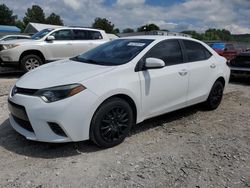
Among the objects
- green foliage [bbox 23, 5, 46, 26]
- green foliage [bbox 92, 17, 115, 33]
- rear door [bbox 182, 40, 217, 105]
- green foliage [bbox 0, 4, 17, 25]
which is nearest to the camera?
rear door [bbox 182, 40, 217, 105]

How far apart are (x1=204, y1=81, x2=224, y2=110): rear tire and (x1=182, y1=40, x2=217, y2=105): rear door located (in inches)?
8.8

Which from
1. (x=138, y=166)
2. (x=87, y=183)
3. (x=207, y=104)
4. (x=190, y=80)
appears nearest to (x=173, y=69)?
(x=190, y=80)

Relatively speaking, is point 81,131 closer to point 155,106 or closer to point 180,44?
point 155,106

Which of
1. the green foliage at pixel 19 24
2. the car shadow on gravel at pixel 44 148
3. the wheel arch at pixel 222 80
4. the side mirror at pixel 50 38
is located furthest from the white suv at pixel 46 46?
the green foliage at pixel 19 24

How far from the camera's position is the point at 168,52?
A: 5191mm

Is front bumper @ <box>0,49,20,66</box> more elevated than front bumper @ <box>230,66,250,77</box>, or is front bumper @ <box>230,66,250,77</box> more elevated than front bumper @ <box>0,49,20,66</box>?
front bumper @ <box>0,49,20,66</box>

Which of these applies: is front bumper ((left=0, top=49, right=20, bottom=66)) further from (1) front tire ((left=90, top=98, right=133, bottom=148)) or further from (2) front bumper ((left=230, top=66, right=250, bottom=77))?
(2) front bumper ((left=230, top=66, right=250, bottom=77))

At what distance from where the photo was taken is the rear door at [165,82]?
4.64m

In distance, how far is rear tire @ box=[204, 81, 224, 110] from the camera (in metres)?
6.19

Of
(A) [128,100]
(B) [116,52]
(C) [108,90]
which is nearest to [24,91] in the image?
(C) [108,90]

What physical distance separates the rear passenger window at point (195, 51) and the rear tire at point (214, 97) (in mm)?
654

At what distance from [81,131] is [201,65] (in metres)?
2.88

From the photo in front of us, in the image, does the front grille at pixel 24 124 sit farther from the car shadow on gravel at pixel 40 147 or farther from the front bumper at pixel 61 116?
the car shadow on gravel at pixel 40 147

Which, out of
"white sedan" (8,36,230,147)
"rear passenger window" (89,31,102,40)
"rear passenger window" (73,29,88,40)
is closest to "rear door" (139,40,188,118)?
"white sedan" (8,36,230,147)
